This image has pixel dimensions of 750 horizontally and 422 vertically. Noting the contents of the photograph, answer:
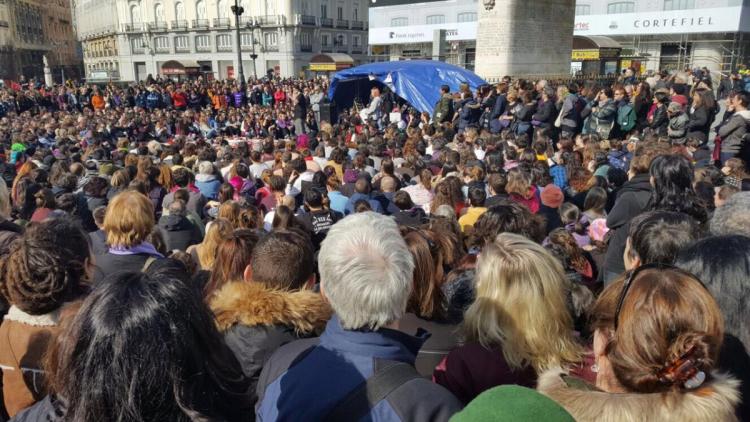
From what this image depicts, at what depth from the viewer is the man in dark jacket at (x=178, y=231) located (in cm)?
589

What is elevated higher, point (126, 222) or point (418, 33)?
point (418, 33)

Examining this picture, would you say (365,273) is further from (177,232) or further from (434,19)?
(434,19)

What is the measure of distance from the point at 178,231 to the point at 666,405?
5.23 meters

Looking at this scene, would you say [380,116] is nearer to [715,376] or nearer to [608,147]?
[608,147]

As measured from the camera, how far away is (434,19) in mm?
50531

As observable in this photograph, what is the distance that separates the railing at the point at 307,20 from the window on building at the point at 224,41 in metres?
8.95

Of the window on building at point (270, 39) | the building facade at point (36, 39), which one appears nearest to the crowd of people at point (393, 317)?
the window on building at point (270, 39)

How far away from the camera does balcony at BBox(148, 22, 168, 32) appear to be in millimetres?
67562

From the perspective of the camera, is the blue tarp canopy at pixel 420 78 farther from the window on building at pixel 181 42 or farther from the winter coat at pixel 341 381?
the window on building at pixel 181 42

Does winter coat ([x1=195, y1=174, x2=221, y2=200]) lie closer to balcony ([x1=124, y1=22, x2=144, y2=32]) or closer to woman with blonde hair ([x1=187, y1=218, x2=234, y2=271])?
woman with blonde hair ([x1=187, y1=218, x2=234, y2=271])

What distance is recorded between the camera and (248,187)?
329 inches

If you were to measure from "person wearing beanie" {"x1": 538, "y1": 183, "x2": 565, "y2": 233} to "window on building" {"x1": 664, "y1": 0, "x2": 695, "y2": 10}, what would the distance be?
39.0 metres

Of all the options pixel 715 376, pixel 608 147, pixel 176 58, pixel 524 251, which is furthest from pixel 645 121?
pixel 176 58

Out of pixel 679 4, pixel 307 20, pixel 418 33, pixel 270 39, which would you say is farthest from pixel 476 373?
pixel 270 39
